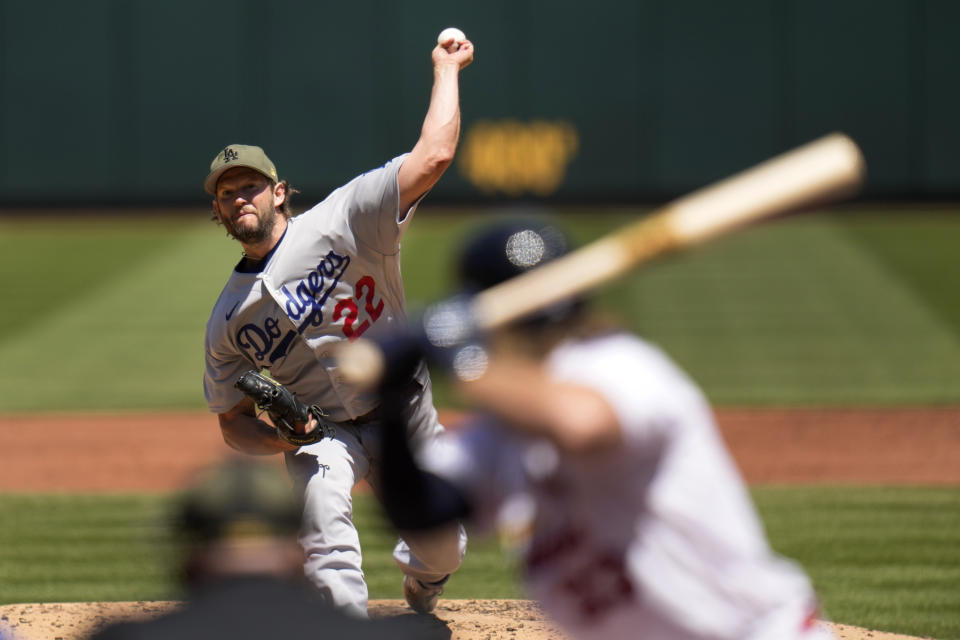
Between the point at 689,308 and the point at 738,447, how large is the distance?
6927 millimetres

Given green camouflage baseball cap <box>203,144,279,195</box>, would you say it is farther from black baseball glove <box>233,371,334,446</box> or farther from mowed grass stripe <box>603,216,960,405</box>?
mowed grass stripe <box>603,216,960,405</box>

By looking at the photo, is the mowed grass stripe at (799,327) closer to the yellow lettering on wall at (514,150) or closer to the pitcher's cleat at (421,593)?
the pitcher's cleat at (421,593)

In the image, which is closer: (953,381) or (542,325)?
(542,325)

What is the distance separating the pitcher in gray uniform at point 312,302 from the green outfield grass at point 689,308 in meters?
4.22

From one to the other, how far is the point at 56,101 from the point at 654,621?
85.8 feet

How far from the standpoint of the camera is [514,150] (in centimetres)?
2680

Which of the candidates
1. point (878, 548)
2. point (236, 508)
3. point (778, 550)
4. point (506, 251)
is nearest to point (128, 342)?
point (778, 550)

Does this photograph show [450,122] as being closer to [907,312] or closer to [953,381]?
[953,381]

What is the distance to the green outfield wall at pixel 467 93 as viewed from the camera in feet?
86.1

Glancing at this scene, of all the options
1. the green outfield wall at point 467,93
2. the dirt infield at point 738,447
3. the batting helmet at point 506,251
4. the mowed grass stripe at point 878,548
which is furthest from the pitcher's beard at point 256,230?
the green outfield wall at point 467,93

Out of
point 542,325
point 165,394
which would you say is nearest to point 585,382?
point 542,325

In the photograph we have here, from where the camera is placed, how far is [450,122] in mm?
4418

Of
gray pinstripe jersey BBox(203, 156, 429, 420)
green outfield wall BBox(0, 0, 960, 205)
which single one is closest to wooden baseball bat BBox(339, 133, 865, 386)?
gray pinstripe jersey BBox(203, 156, 429, 420)

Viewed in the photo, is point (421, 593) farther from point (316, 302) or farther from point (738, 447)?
point (738, 447)
